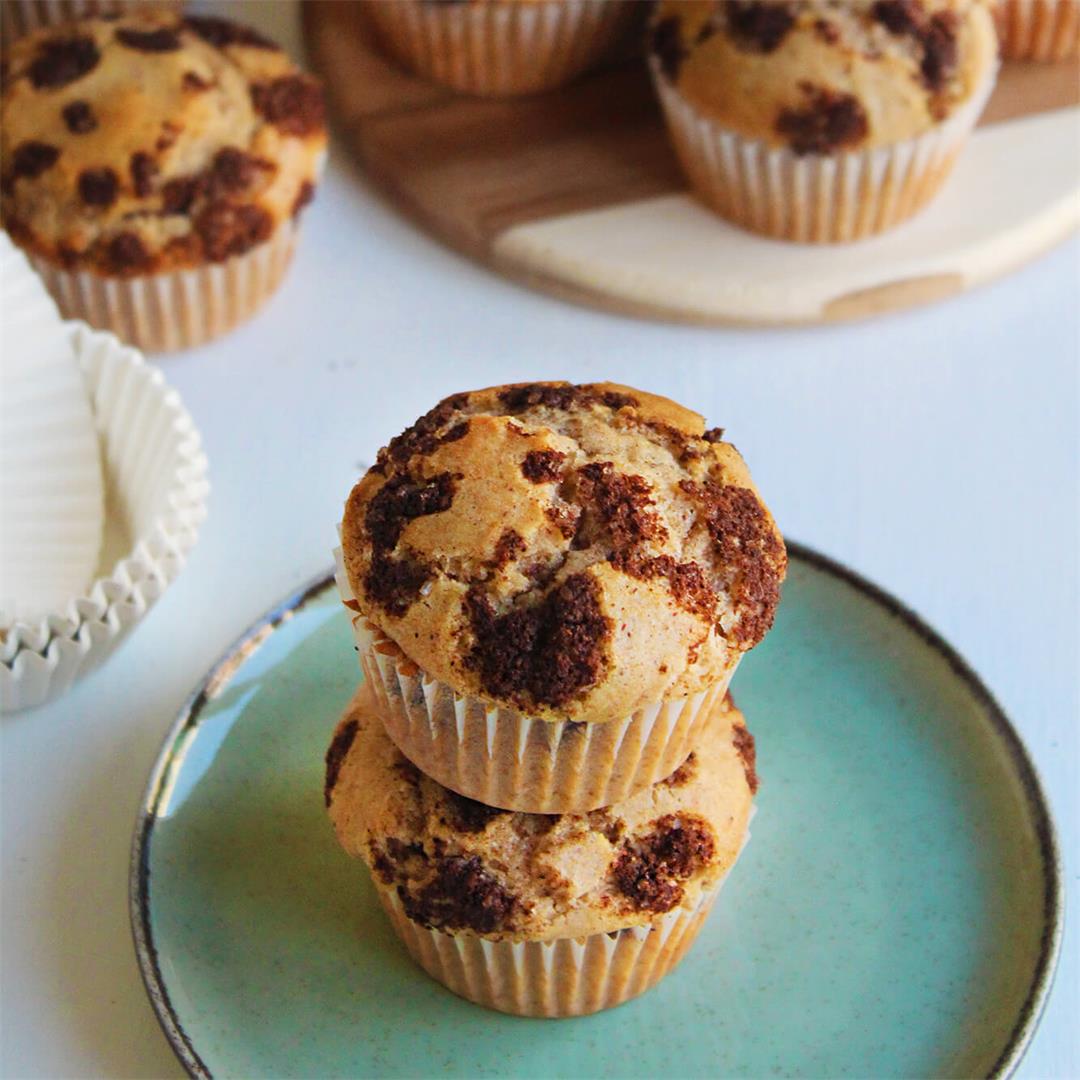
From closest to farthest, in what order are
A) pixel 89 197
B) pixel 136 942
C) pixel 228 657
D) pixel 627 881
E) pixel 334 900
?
pixel 627 881 < pixel 136 942 < pixel 334 900 < pixel 228 657 < pixel 89 197

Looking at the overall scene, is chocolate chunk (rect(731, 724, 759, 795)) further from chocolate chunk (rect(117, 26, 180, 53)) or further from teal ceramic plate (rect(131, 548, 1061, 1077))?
chocolate chunk (rect(117, 26, 180, 53))

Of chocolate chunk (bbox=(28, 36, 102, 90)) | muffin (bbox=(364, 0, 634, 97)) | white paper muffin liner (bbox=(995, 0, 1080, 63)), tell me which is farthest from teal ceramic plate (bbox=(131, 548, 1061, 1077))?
white paper muffin liner (bbox=(995, 0, 1080, 63))

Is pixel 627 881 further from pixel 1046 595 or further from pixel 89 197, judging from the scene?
pixel 89 197

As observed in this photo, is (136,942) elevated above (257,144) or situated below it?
below

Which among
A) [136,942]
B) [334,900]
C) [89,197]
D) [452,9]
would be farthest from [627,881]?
[452,9]

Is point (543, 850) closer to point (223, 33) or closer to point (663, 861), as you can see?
point (663, 861)

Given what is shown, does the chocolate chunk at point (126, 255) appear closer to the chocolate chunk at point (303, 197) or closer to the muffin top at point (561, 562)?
the chocolate chunk at point (303, 197)

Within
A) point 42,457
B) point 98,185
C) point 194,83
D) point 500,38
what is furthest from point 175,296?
point 500,38
